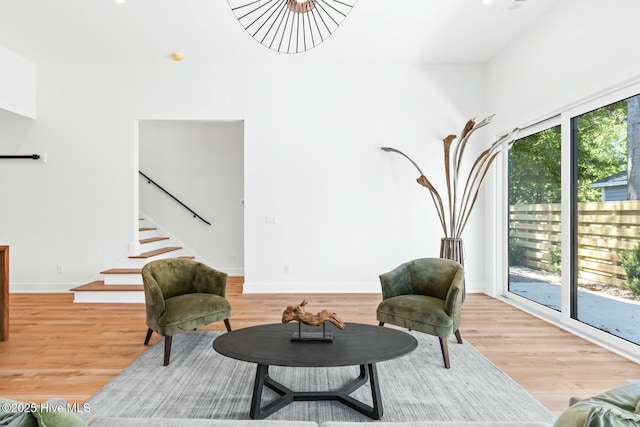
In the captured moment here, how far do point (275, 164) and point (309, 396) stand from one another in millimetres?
3652

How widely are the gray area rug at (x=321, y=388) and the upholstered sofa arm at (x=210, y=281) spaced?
55cm

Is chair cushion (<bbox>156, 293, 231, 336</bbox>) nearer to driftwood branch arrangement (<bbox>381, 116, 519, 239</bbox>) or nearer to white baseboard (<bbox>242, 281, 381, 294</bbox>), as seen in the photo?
white baseboard (<bbox>242, 281, 381, 294</bbox>)

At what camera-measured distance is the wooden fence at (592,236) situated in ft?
10.3

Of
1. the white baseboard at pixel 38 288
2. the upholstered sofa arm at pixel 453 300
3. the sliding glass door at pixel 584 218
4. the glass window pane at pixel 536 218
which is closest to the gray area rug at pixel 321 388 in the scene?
the upholstered sofa arm at pixel 453 300

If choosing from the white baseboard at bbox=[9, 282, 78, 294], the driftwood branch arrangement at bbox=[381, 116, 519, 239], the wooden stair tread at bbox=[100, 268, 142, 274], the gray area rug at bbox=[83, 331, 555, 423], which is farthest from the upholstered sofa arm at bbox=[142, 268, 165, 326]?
the driftwood branch arrangement at bbox=[381, 116, 519, 239]

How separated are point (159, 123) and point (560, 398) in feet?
22.7

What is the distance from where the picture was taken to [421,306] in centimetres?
295

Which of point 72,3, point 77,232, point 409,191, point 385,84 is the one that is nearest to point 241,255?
point 77,232

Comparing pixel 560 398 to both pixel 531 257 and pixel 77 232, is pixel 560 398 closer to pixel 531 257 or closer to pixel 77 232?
pixel 531 257

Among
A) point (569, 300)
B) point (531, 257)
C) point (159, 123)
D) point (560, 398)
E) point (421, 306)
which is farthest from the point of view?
point (159, 123)

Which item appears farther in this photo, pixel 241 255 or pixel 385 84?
pixel 241 255

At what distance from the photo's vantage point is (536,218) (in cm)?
440

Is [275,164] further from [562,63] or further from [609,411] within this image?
[609,411]

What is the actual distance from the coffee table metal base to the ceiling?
133 inches
